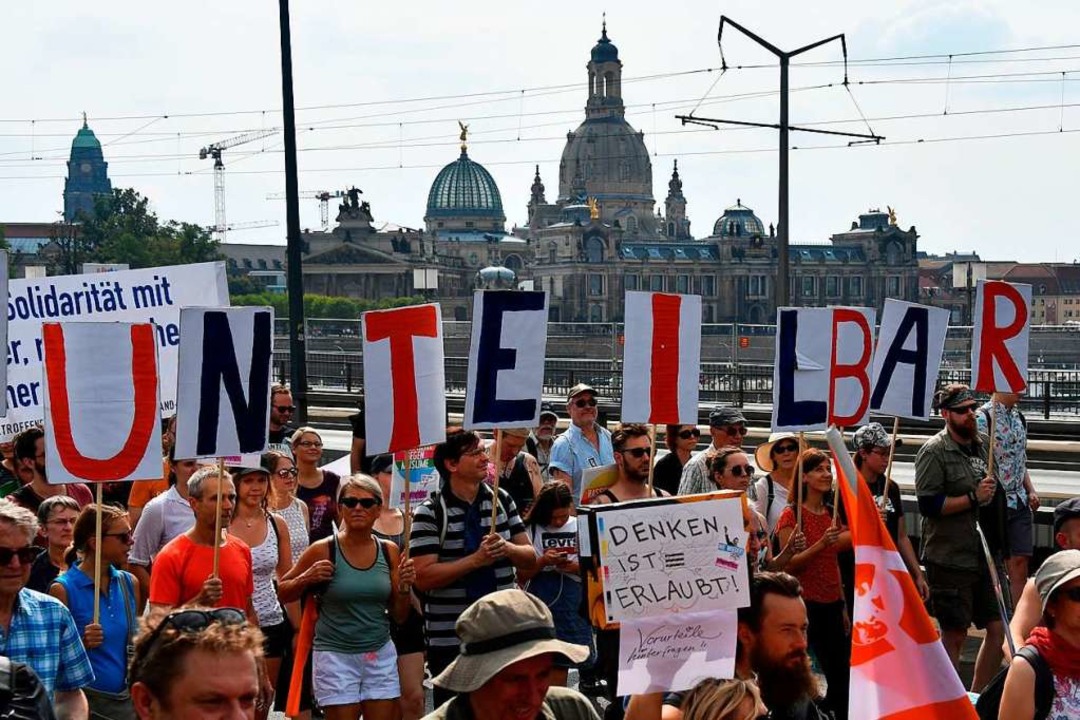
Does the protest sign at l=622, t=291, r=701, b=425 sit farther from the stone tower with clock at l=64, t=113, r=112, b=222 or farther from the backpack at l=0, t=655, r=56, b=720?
the stone tower with clock at l=64, t=113, r=112, b=222

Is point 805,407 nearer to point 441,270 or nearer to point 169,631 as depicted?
point 169,631

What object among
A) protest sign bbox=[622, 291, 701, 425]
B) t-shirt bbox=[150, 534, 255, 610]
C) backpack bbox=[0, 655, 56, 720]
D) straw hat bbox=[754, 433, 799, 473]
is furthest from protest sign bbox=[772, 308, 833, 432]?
backpack bbox=[0, 655, 56, 720]

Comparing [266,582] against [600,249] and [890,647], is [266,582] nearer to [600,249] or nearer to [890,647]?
[890,647]

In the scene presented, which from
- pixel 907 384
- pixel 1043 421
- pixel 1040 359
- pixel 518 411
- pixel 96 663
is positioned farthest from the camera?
pixel 1040 359

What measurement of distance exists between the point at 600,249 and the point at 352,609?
423ft

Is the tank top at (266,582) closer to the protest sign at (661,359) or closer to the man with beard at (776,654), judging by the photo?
the protest sign at (661,359)

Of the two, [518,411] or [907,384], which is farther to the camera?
[907,384]

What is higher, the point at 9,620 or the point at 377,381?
the point at 377,381

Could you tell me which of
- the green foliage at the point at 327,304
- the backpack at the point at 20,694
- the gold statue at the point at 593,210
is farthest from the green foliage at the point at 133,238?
Answer: the backpack at the point at 20,694

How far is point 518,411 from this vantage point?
21.5 feet

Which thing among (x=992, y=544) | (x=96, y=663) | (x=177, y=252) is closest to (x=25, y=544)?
(x=96, y=663)

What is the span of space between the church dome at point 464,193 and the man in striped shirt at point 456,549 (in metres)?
150

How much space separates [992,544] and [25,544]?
510cm

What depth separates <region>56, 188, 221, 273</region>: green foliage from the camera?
300ft
